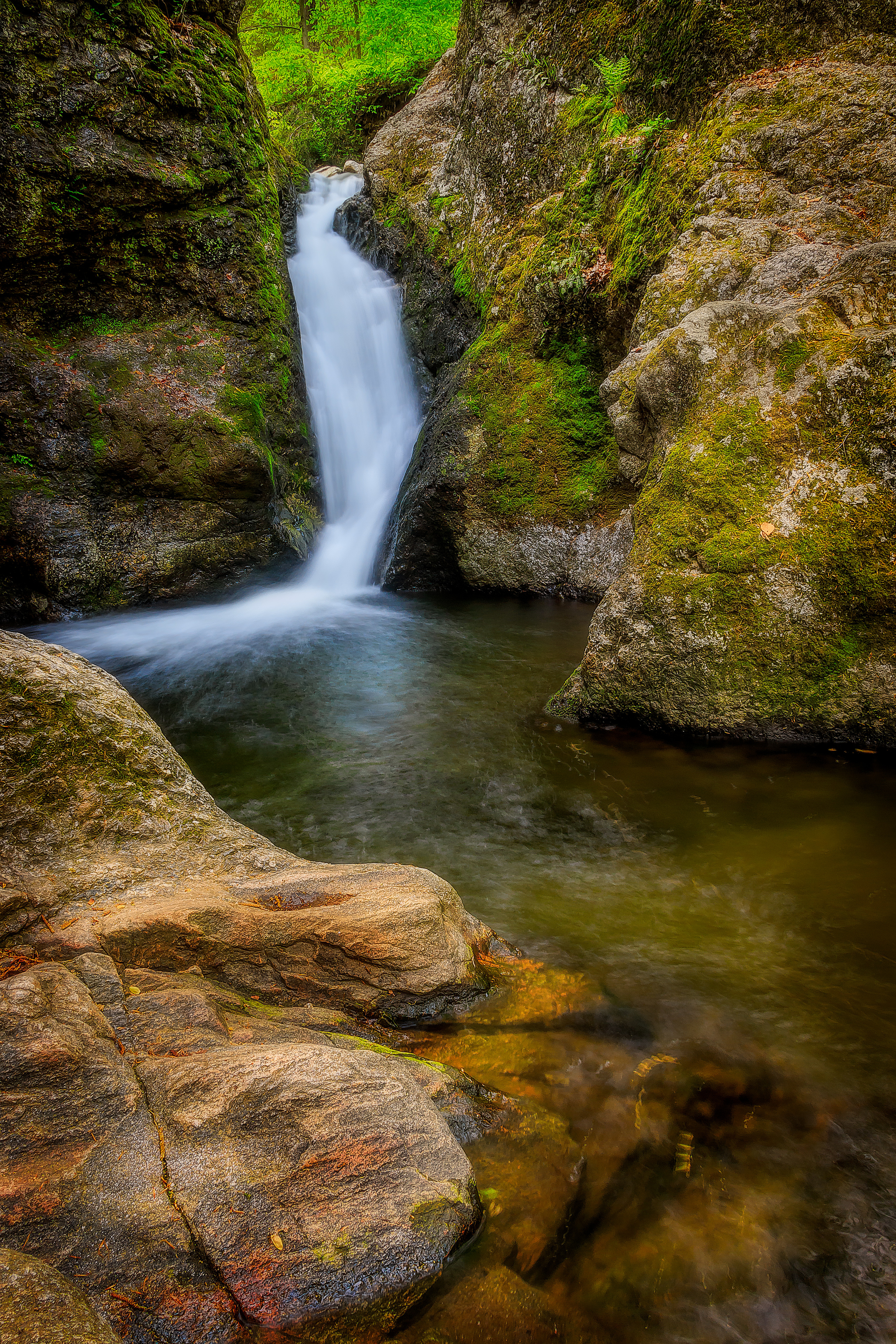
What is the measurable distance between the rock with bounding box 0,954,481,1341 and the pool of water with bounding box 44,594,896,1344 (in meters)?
0.21

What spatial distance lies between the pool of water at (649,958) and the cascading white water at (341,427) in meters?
2.89

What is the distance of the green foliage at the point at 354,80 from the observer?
17.6 meters

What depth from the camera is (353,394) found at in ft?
44.3

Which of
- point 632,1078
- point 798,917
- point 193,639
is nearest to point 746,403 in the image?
point 798,917

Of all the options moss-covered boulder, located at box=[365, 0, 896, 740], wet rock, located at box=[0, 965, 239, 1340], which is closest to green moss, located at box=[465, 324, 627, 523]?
moss-covered boulder, located at box=[365, 0, 896, 740]

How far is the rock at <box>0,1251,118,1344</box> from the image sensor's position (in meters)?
1.12

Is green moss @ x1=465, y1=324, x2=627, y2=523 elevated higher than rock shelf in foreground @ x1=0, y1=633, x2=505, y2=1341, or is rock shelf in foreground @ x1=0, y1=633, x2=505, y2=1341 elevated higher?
green moss @ x1=465, y1=324, x2=627, y2=523

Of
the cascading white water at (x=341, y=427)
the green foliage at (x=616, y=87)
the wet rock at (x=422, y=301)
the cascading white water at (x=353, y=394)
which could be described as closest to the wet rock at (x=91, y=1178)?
the cascading white water at (x=341, y=427)

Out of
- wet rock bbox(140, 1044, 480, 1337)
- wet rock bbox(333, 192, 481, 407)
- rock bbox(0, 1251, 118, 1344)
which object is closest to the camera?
rock bbox(0, 1251, 118, 1344)

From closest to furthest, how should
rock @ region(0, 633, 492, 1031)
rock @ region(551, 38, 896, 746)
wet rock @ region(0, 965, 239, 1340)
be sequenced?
wet rock @ region(0, 965, 239, 1340) → rock @ region(0, 633, 492, 1031) → rock @ region(551, 38, 896, 746)

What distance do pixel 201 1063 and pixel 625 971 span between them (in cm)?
187

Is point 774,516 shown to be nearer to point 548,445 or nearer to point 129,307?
point 548,445

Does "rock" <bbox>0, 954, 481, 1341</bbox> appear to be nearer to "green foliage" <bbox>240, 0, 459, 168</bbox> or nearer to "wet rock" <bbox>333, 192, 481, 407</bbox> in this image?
"wet rock" <bbox>333, 192, 481, 407</bbox>

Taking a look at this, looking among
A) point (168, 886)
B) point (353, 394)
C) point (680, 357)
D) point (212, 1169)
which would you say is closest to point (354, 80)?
point (353, 394)
